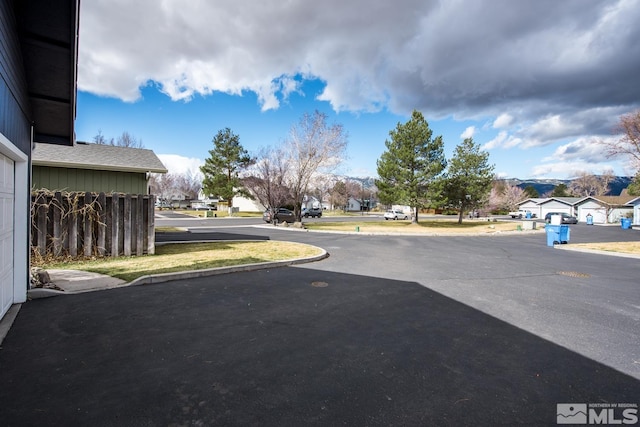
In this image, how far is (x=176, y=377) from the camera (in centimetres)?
298

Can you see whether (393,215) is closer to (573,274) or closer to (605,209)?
(605,209)

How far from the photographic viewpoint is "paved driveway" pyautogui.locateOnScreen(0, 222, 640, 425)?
2.54m

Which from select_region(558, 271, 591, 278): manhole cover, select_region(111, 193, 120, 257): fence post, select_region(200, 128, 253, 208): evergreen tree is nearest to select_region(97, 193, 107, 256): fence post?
select_region(111, 193, 120, 257): fence post

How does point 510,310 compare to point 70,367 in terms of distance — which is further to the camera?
point 510,310

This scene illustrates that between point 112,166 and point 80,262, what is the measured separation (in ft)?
16.3

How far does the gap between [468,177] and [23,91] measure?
105 ft

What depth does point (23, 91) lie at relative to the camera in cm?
537

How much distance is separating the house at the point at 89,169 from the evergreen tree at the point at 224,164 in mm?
31308

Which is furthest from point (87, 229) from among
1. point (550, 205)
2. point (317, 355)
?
point (550, 205)

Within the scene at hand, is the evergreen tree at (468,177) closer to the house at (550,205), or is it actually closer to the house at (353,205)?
the house at (550,205)

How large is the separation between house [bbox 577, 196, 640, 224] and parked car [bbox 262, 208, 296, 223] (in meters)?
44.5

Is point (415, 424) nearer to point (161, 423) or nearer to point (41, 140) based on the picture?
point (161, 423)

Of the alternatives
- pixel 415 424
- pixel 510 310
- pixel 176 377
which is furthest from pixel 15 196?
pixel 510 310

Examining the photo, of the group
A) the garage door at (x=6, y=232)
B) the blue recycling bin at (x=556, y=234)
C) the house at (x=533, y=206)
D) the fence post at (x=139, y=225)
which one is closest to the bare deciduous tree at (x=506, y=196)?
the house at (x=533, y=206)
